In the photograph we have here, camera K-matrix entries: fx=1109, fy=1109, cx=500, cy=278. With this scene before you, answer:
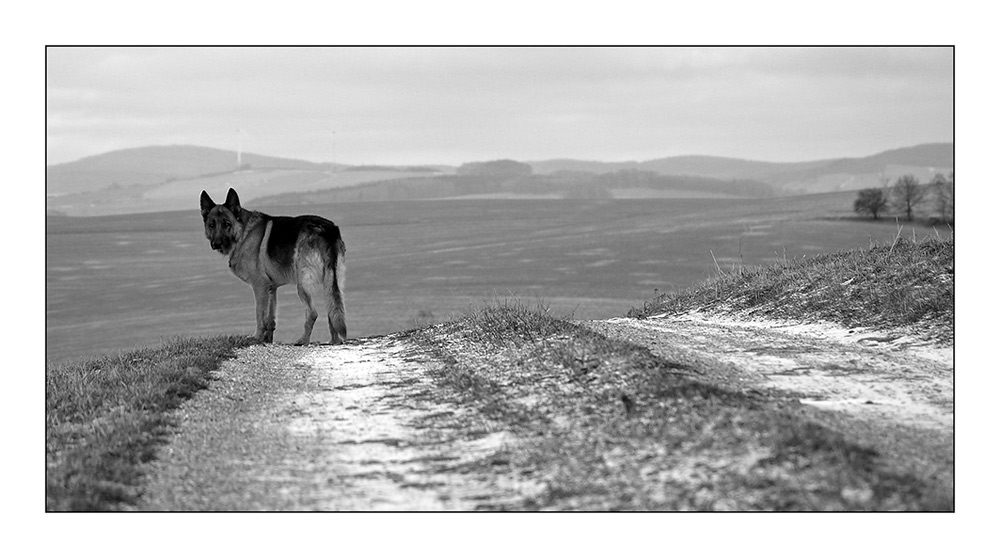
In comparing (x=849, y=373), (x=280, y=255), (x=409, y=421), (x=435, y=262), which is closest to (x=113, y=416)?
(x=409, y=421)

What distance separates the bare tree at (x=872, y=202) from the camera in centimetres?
9138

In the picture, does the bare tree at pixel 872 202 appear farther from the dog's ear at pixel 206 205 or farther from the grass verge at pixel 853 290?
the dog's ear at pixel 206 205

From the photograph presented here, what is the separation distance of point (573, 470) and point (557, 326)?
6.10m

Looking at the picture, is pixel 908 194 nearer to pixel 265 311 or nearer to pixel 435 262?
pixel 435 262

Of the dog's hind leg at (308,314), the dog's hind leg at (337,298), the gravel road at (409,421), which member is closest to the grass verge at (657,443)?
the gravel road at (409,421)

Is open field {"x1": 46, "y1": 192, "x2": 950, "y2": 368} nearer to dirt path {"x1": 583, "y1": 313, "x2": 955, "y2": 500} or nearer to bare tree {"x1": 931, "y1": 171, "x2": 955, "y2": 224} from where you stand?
bare tree {"x1": 931, "y1": 171, "x2": 955, "y2": 224}

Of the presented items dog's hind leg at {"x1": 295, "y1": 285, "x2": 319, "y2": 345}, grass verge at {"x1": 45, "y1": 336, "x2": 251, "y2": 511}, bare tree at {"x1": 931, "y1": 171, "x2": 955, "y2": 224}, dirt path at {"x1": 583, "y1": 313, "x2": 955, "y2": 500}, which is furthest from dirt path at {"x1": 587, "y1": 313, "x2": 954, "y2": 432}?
bare tree at {"x1": 931, "y1": 171, "x2": 955, "y2": 224}

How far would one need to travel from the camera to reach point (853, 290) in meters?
16.7

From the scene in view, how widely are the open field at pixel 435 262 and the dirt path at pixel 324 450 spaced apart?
26280 mm

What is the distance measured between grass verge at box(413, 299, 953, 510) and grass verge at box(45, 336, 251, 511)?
2.72 m
